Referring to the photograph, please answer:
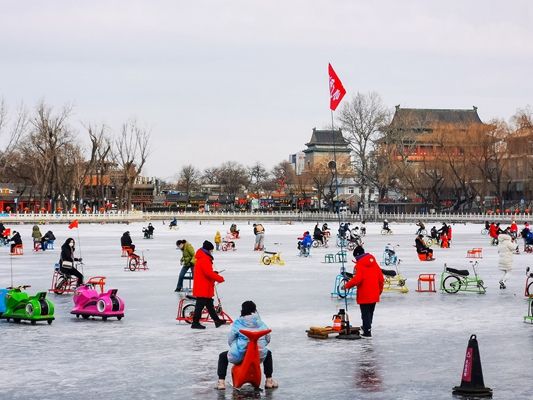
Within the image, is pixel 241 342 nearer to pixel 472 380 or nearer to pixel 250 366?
pixel 250 366

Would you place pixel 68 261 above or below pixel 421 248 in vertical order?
above

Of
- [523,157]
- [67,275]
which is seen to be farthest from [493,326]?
[523,157]

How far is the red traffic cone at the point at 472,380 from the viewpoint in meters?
10.6

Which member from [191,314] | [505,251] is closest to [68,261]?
[191,314]

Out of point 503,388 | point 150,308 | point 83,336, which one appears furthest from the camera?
point 150,308

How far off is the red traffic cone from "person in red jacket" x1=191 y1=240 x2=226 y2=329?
19.3 ft

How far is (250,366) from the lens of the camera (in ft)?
35.2

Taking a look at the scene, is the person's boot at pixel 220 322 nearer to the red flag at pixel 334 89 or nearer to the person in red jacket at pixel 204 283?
the person in red jacket at pixel 204 283

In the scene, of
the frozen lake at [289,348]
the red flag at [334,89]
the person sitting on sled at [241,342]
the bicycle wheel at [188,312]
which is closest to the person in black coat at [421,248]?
the frozen lake at [289,348]

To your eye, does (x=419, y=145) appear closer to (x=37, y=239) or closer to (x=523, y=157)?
(x=523, y=157)

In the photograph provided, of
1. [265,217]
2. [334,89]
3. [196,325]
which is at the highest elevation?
[334,89]

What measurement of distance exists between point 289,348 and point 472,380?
4.02 metres

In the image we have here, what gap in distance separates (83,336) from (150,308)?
3982mm

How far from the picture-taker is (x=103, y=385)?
446 inches
